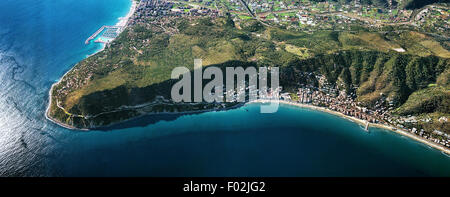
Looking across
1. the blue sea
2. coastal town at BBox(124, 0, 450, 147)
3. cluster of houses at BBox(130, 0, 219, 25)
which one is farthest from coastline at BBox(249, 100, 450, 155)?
cluster of houses at BBox(130, 0, 219, 25)

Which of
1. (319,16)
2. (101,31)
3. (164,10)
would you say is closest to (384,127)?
(319,16)

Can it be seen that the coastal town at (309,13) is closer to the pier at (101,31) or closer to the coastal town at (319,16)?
the coastal town at (319,16)

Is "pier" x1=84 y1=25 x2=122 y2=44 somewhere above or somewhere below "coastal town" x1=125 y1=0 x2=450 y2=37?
below

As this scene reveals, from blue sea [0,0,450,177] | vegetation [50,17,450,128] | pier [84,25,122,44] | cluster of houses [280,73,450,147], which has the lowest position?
blue sea [0,0,450,177]

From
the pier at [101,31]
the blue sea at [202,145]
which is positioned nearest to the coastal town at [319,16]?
the blue sea at [202,145]

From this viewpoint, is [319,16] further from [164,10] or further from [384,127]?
[164,10]

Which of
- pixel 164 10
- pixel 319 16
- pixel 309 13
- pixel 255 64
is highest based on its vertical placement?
pixel 164 10

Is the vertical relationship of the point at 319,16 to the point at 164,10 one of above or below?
below

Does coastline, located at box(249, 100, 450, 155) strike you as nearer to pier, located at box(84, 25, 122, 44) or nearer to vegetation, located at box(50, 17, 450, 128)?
vegetation, located at box(50, 17, 450, 128)
